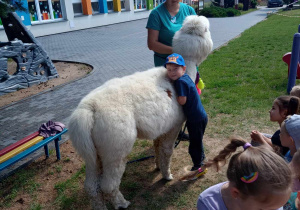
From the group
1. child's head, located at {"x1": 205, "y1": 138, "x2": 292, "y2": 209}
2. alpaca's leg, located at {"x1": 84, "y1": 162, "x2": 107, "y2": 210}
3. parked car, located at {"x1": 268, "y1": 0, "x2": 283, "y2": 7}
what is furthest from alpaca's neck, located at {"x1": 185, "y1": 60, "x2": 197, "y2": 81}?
parked car, located at {"x1": 268, "y1": 0, "x2": 283, "y2": 7}

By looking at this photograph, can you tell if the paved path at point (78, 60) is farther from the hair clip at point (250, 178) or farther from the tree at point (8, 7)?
the hair clip at point (250, 178)

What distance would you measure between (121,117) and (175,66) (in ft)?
2.78

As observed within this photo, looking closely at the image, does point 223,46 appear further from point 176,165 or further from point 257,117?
point 176,165

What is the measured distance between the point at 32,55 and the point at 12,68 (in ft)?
7.84

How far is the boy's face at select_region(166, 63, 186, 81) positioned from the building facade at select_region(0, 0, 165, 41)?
43.9 feet

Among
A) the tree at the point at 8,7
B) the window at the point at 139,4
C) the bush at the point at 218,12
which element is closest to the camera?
the tree at the point at 8,7

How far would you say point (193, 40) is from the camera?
305 centimetres

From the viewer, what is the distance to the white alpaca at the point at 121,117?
7.86 ft

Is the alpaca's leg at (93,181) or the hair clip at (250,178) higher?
the hair clip at (250,178)

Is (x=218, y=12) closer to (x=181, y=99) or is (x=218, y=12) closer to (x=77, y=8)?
(x=77, y=8)

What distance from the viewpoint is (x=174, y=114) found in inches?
115

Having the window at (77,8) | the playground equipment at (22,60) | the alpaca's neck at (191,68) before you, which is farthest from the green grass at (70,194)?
the window at (77,8)

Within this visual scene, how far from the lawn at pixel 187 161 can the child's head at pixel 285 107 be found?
1125 millimetres

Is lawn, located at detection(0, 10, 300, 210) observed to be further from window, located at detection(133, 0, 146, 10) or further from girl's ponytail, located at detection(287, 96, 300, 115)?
window, located at detection(133, 0, 146, 10)
